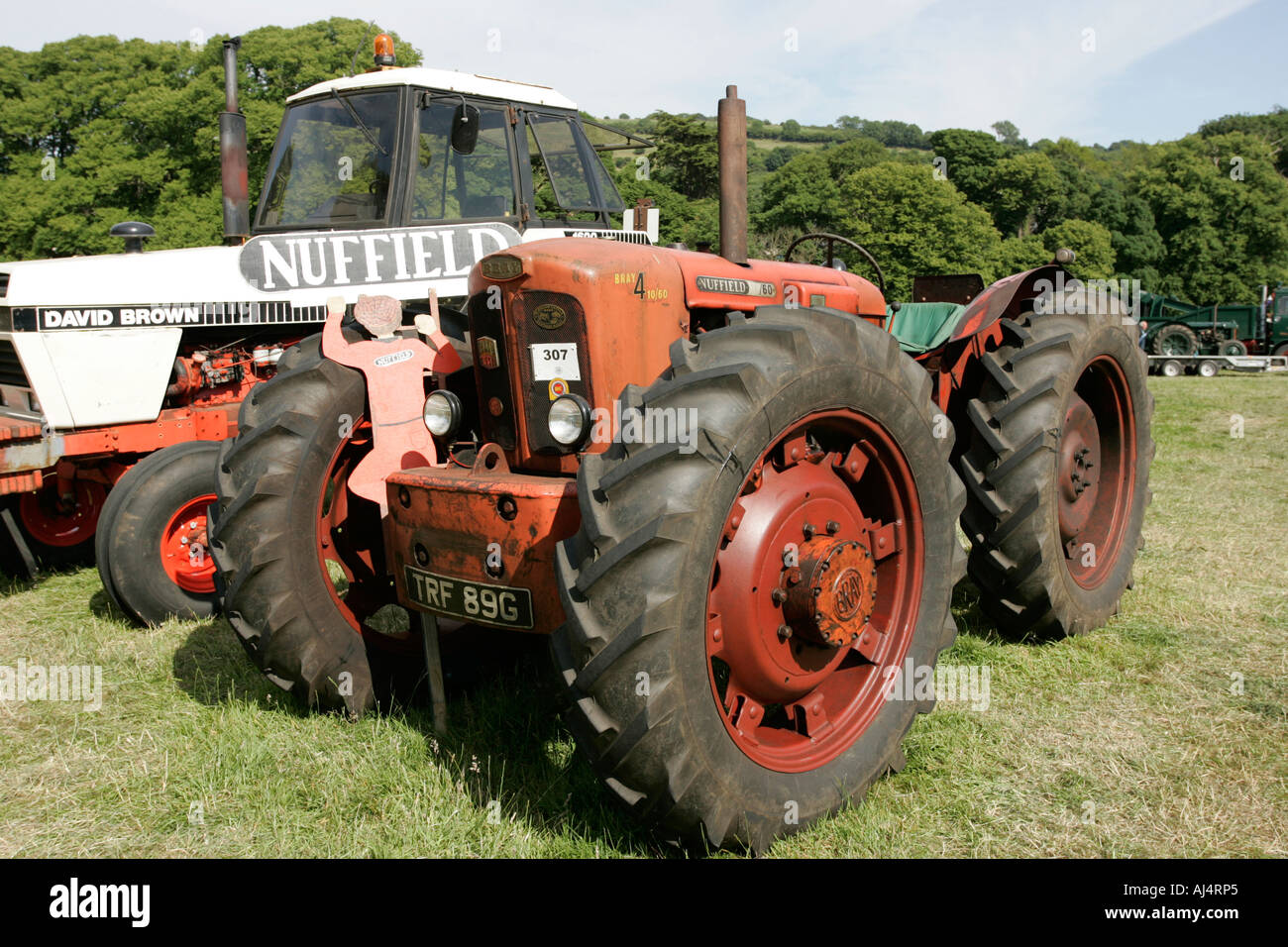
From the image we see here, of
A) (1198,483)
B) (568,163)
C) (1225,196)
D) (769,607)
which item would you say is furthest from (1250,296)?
(769,607)

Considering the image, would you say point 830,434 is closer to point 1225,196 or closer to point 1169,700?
point 1169,700

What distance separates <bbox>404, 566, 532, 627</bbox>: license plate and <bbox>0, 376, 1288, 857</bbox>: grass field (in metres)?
0.65

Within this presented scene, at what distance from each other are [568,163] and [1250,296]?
50.6 m

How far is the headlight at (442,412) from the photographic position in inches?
129

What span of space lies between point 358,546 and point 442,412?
91 cm

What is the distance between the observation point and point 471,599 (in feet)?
9.24

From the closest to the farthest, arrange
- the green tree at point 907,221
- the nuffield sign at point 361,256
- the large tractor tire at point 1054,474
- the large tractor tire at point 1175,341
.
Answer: the large tractor tire at point 1054,474, the nuffield sign at point 361,256, the large tractor tire at point 1175,341, the green tree at point 907,221

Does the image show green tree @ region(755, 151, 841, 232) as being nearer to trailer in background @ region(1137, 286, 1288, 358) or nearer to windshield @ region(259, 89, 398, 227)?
trailer in background @ region(1137, 286, 1288, 358)

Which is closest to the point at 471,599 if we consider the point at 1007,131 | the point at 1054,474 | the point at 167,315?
the point at 1054,474

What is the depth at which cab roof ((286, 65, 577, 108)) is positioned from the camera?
239 inches

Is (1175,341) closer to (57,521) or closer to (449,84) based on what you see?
(449,84)

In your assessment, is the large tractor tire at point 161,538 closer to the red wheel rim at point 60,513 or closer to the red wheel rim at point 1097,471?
the red wheel rim at point 60,513

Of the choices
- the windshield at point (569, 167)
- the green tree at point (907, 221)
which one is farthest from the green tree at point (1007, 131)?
the windshield at point (569, 167)

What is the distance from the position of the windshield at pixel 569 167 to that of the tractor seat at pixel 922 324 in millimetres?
2507
